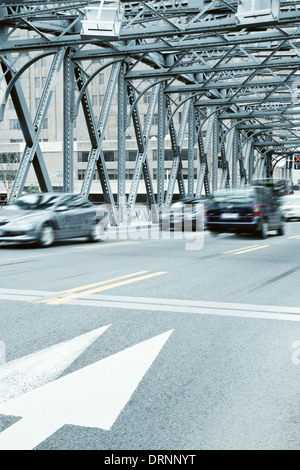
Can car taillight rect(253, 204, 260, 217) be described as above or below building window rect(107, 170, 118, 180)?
below

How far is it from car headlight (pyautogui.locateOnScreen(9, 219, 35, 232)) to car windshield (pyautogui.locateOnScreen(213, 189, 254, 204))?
7.03 m

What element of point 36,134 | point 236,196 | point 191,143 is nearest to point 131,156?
point 191,143

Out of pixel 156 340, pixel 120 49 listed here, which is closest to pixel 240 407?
pixel 156 340

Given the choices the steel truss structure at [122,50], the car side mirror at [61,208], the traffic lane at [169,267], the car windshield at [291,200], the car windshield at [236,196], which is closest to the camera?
the traffic lane at [169,267]

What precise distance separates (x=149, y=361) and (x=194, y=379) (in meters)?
0.59

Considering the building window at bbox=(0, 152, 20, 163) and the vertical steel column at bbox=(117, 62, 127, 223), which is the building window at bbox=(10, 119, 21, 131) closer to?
the building window at bbox=(0, 152, 20, 163)

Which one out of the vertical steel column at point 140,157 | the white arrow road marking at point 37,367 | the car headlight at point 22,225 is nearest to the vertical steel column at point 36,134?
the car headlight at point 22,225

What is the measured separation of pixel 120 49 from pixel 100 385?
20.3m

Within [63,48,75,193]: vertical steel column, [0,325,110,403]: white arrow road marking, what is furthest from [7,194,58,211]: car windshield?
[0,325,110,403]: white arrow road marking

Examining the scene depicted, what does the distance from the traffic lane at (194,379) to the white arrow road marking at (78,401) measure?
9cm

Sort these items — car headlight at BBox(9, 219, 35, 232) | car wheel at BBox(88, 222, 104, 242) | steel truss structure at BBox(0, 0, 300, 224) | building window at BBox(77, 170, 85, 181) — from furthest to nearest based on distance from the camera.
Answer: building window at BBox(77, 170, 85, 181), car wheel at BBox(88, 222, 104, 242), steel truss structure at BBox(0, 0, 300, 224), car headlight at BBox(9, 219, 35, 232)

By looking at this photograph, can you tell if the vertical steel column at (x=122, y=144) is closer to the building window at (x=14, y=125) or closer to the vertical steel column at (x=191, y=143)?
the vertical steel column at (x=191, y=143)

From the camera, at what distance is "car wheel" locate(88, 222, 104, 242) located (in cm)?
1864

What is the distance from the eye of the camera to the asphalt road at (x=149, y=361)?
368 centimetres
